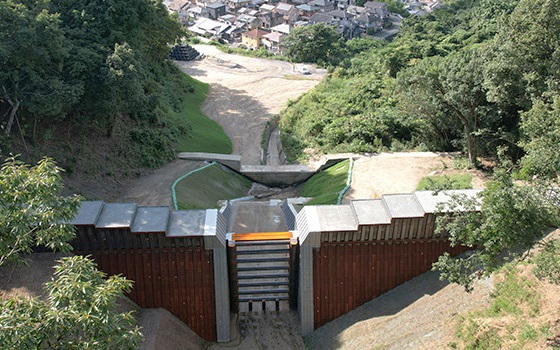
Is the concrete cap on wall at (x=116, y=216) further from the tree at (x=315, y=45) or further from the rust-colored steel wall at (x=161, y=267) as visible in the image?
the tree at (x=315, y=45)

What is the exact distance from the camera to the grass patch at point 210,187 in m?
21.4

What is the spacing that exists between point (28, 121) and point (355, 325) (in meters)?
16.3

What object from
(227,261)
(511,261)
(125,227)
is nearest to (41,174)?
(125,227)

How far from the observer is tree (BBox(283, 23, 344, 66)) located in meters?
54.9

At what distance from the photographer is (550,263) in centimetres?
995

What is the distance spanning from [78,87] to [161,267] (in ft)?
31.0

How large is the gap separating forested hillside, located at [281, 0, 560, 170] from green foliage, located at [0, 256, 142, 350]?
391 inches

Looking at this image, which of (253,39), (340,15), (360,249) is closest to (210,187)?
(360,249)

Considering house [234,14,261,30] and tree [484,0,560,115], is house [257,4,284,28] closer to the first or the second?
house [234,14,261,30]

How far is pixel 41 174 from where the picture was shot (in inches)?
345

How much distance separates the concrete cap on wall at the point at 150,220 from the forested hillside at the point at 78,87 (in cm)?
714

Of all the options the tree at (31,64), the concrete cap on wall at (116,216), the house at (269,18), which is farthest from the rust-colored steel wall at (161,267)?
the house at (269,18)

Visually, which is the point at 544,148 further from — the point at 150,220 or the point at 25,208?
the point at 150,220

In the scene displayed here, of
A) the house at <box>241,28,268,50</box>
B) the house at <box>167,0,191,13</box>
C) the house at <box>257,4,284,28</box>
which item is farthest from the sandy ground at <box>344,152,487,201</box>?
the house at <box>167,0,191,13</box>
